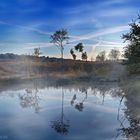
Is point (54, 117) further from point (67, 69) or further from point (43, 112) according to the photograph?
point (67, 69)

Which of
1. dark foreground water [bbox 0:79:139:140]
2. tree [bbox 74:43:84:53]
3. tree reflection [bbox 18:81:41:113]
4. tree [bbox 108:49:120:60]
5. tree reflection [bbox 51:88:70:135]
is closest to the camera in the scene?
dark foreground water [bbox 0:79:139:140]

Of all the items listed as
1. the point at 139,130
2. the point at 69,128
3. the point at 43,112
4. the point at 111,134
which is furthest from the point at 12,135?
the point at 43,112

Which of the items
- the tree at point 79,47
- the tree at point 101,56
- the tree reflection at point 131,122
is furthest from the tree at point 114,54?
the tree reflection at point 131,122

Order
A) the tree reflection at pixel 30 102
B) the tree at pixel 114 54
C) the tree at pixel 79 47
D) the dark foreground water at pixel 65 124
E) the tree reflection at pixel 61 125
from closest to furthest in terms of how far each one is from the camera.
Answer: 1. the dark foreground water at pixel 65 124
2. the tree reflection at pixel 61 125
3. the tree reflection at pixel 30 102
4. the tree at pixel 79 47
5. the tree at pixel 114 54

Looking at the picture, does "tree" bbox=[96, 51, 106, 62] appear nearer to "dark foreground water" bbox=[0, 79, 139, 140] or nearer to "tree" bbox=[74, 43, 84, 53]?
"tree" bbox=[74, 43, 84, 53]

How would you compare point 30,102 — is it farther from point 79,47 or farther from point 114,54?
point 114,54

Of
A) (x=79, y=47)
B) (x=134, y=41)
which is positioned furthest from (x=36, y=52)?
(x=134, y=41)

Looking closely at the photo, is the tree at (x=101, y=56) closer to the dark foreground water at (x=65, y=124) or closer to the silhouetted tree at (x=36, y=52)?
the silhouetted tree at (x=36, y=52)

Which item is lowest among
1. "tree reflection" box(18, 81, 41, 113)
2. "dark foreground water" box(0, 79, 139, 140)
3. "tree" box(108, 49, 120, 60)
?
"tree reflection" box(18, 81, 41, 113)

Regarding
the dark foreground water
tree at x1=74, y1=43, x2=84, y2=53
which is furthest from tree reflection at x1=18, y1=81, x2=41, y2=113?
tree at x1=74, y1=43, x2=84, y2=53

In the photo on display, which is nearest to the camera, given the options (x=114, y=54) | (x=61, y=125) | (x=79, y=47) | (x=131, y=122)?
(x=61, y=125)

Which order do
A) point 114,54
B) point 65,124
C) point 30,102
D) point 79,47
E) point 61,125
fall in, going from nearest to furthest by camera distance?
point 61,125, point 65,124, point 30,102, point 79,47, point 114,54

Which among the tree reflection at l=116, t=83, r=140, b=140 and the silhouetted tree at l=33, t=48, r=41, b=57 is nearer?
the tree reflection at l=116, t=83, r=140, b=140

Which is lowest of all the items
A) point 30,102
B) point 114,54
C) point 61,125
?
point 30,102
